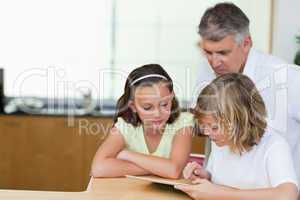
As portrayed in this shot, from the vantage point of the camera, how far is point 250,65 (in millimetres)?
2139

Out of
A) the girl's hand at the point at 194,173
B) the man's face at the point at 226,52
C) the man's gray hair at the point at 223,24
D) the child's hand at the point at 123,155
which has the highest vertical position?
the man's gray hair at the point at 223,24

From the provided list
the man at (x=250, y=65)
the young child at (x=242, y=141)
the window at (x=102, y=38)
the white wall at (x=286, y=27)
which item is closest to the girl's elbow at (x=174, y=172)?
the young child at (x=242, y=141)

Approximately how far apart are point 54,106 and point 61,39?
1.72 feet

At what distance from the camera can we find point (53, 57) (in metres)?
4.30

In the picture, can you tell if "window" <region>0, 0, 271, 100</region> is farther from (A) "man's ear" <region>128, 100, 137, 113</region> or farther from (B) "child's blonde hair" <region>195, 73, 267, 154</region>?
(B) "child's blonde hair" <region>195, 73, 267, 154</region>

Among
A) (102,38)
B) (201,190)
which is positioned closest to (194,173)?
(201,190)

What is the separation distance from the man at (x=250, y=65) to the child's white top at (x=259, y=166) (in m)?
0.37

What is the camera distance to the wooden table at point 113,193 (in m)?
1.71

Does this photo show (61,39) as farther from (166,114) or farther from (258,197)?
(258,197)

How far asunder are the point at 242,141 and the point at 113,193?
17.3 inches

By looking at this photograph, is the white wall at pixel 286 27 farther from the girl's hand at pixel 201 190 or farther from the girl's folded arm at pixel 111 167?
the girl's hand at pixel 201 190

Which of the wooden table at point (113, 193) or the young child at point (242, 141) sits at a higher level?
the young child at point (242, 141)

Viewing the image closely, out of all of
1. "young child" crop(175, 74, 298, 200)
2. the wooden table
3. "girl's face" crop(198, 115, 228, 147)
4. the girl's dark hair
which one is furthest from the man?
the wooden table

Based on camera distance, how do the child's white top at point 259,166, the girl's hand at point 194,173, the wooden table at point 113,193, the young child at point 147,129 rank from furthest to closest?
the young child at point 147,129
the girl's hand at point 194,173
the wooden table at point 113,193
the child's white top at point 259,166
